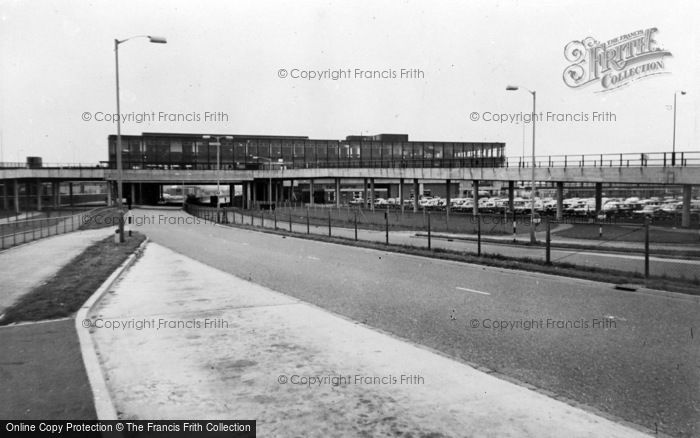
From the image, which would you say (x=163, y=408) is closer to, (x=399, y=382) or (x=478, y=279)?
(x=399, y=382)

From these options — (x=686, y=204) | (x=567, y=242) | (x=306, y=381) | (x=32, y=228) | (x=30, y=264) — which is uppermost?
(x=686, y=204)

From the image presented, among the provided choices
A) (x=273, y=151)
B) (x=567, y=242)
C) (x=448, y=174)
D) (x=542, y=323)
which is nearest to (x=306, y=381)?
(x=542, y=323)

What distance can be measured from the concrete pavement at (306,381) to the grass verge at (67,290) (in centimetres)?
117

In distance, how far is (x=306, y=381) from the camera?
648 centimetres

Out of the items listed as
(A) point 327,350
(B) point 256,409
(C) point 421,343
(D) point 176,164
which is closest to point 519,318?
(C) point 421,343

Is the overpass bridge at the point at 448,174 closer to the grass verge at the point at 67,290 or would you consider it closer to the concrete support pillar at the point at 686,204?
the concrete support pillar at the point at 686,204

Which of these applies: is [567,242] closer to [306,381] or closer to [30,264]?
→ [30,264]

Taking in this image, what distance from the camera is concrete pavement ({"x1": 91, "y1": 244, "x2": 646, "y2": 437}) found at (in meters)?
5.31

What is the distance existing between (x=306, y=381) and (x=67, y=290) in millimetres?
8666

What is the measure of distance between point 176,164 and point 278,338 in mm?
105150

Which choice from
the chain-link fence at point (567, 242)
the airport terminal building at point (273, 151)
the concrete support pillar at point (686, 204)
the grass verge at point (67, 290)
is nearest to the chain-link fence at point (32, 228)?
the grass verge at point (67, 290)

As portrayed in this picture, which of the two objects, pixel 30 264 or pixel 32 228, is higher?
pixel 32 228

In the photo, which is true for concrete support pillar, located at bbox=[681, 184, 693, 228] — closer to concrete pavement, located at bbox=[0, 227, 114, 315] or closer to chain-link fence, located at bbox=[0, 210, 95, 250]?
concrete pavement, located at bbox=[0, 227, 114, 315]

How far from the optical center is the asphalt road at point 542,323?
6277mm
